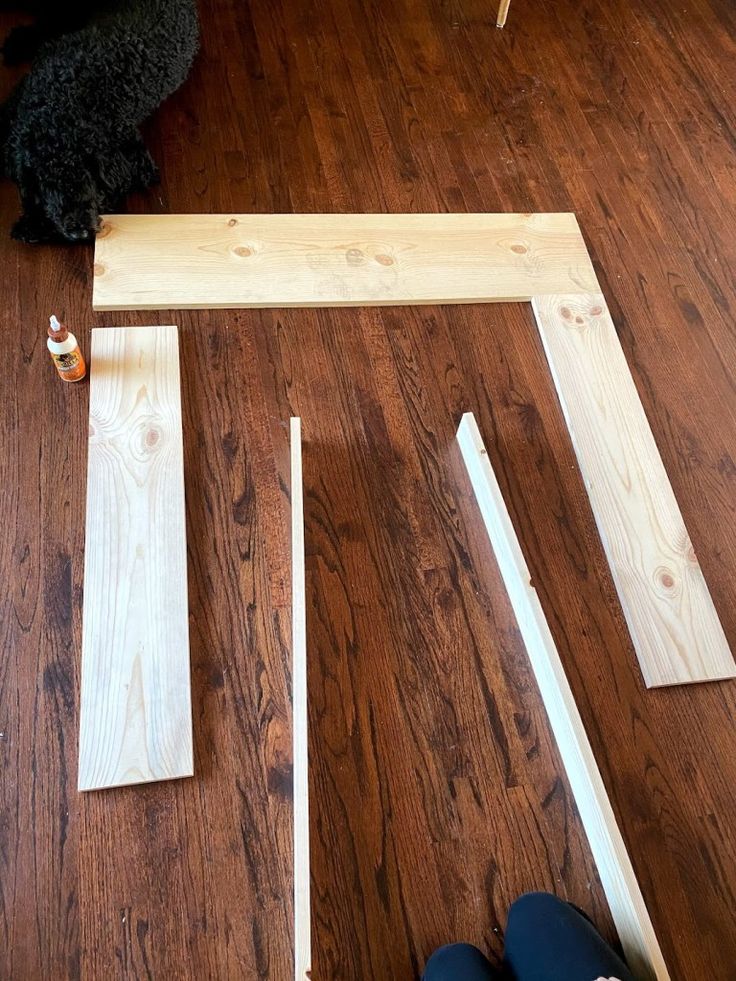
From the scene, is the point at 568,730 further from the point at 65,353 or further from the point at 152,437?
the point at 65,353

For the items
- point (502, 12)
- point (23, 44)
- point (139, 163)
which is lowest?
point (139, 163)

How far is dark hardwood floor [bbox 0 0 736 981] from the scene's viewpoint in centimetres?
123

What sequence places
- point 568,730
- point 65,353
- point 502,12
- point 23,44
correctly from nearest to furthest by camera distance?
1. point 568,730
2. point 65,353
3. point 23,44
4. point 502,12

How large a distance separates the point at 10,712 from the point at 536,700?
2.80 feet

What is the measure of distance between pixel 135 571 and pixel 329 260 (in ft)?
2.65

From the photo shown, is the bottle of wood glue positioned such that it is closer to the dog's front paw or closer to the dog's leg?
the dog's leg

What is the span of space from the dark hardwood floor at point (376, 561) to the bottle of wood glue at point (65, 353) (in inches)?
1.5

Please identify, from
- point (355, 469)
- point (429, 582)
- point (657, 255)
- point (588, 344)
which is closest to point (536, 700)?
point (429, 582)

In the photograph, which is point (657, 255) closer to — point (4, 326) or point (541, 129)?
point (541, 129)

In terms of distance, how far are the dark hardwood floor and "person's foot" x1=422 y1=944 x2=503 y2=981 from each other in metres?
0.05

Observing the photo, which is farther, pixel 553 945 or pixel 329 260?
pixel 329 260

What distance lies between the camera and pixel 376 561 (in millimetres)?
1495

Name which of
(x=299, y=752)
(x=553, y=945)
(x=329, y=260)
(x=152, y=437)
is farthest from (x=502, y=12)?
(x=553, y=945)

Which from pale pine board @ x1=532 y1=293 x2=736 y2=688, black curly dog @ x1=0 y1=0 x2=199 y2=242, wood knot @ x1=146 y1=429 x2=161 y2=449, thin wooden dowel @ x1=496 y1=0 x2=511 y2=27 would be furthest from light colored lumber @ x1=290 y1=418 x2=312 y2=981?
thin wooden dowel @ x1=496 y1=0 x2=511 y2=27
